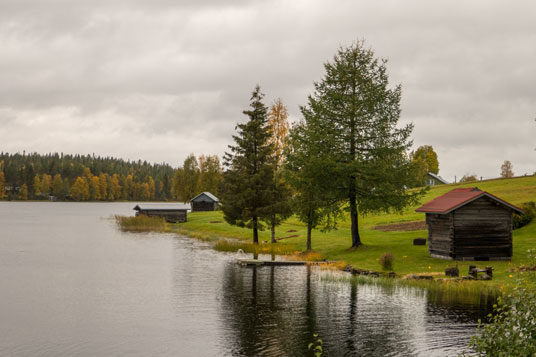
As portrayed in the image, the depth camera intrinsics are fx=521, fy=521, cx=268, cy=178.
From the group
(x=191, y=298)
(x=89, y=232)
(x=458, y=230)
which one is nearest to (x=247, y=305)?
(x=191, y=298)

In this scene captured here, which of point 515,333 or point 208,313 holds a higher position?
point 515,333

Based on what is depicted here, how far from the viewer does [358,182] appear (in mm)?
47469

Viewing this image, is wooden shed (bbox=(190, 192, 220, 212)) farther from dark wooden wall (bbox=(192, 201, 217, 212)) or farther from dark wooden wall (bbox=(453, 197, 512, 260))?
dark wooden wall (bbox=(453, 197, 512, 260))

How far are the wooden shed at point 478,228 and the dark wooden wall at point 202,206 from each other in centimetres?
8768

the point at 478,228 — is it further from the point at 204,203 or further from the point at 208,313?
the point at 204,203

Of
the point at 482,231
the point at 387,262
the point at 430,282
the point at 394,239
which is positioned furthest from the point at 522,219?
the point at 430,282

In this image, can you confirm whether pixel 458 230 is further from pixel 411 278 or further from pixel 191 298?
pixel 191 298

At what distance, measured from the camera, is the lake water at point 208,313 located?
2112 centimetres

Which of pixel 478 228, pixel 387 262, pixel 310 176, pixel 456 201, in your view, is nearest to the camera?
pixel 387 262

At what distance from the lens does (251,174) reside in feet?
191

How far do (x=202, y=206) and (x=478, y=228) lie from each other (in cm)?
9038

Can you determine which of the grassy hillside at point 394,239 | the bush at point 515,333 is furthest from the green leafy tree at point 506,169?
the bush at point 515,333

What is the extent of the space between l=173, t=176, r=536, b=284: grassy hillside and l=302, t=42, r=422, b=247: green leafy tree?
13.9 ft

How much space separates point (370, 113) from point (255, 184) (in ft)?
Result: 52.2
